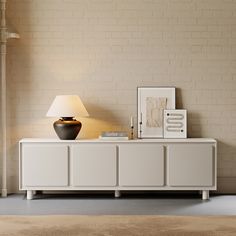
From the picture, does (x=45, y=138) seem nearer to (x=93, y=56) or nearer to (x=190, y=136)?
(x=93, y=56)

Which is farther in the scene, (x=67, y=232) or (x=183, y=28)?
(x=183, y=28)

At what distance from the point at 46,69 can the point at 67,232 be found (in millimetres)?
3636

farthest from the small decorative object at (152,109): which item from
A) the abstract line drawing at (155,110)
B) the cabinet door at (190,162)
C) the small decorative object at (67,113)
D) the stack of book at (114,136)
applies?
the small decorative object at (67,113)

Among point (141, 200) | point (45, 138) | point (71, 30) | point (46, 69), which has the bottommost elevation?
point (141, 200)

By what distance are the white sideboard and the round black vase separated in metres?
0.09

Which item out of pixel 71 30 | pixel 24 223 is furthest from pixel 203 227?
pixel 71 30

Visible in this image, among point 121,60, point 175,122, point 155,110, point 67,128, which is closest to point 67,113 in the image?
point 67,128

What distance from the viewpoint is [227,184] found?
691 centimetres

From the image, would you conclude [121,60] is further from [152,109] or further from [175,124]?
[175,124]

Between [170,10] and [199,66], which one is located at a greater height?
[170,10]

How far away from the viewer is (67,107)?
649 centimetres

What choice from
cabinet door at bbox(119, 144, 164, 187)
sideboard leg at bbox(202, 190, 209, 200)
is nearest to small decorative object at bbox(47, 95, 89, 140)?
cabinet door at bbox(119, 144, 164, 187)

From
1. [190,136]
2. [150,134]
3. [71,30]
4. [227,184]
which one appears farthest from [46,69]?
[227,184]

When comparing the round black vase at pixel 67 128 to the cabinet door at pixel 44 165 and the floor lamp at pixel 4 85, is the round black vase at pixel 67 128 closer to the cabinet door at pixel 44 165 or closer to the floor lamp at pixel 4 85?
the cabinet door at pixel 44 165
